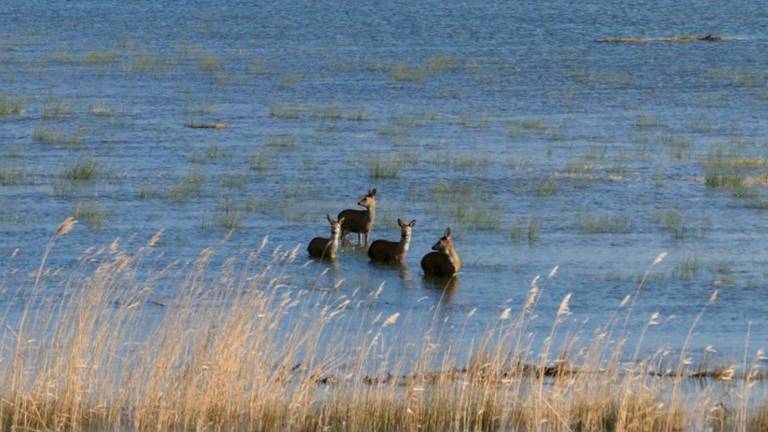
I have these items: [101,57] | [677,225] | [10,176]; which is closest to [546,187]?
[677,225]

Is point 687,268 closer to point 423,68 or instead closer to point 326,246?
point 326,246

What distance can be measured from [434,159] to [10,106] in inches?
400

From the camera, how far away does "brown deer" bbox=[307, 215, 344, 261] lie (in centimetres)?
1819

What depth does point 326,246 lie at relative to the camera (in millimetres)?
18172

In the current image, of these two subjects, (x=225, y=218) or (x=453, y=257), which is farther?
(x=225, y=218)

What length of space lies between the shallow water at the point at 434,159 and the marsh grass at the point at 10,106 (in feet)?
0.76

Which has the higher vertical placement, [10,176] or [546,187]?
[546,187]

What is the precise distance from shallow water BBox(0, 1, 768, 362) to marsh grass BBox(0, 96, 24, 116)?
9.1 inches

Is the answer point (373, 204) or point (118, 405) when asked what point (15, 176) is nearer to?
point (373, 204)

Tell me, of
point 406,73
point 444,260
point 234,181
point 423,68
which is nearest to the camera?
point 444,260

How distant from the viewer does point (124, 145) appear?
27.5 meters

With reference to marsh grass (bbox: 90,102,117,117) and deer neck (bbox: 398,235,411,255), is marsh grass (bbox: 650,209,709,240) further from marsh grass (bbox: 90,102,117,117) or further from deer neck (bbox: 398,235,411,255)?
marsh grass (bbox: 90,102,117,117)

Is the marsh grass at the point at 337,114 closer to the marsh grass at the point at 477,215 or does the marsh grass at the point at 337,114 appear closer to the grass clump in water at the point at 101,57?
the marsh grass at the point at 477,215

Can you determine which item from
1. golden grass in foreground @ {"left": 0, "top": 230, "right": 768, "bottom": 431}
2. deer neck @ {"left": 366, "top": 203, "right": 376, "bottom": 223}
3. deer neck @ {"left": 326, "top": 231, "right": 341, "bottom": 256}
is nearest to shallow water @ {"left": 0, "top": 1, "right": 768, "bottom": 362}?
deer neck @ {"left": 326, "top": 231, "right": 341, "bottom": 256}
